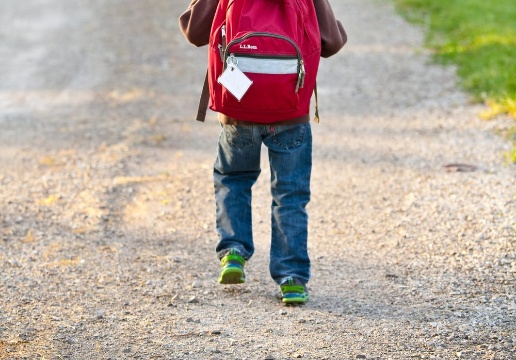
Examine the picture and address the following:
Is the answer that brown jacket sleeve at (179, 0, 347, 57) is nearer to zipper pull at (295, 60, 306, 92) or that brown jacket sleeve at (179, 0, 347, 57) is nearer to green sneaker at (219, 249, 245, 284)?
zipper pull at (295, 60, 306, 92)

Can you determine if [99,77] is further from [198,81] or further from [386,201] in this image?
[386,201]

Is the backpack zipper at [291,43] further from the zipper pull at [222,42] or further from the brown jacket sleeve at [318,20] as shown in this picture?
the brown jacket sleeve at [318,20]

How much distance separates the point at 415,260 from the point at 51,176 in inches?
116

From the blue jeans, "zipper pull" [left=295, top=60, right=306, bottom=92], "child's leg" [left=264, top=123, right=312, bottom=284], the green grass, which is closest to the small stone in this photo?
the blue jeans

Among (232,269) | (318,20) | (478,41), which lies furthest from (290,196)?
(478,41)

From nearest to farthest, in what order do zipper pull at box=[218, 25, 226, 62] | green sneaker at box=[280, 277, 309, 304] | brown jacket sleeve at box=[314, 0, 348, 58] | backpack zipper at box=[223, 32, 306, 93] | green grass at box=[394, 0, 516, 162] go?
backpack zipper at box=[223, 32, 306, 93]
zipper pull at box=[218, 25, 226, 62]
brown jacket sleeve at box=[314, 0, 348, 58]
green sneaker at box=[280, 277, 309, 304]
green grass at box=[394, 0, 516, 162]

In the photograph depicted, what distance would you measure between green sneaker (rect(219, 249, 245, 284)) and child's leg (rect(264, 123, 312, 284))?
0.16 meters

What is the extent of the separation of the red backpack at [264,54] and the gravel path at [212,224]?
40.9 inches

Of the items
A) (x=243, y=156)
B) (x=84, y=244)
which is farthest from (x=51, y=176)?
(x=243, y=156)

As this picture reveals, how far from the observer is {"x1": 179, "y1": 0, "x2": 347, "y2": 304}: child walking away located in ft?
12.6

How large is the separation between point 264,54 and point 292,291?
119 cm

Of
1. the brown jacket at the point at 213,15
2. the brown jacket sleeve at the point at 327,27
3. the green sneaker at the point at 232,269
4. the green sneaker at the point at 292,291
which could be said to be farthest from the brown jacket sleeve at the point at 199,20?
the green sneaker at the point at 292,291

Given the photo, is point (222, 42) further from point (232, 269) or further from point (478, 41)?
point (478, 41)

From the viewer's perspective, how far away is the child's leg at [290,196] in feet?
13.6
